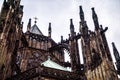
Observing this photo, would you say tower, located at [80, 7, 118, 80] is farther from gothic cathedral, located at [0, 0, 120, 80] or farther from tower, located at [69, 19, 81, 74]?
tower, located at [69, 19, 81, 74]

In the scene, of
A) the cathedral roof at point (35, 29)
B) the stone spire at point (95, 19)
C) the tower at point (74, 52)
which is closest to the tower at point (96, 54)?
the stone spire at point (95, 19)

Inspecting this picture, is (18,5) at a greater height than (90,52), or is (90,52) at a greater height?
(18,5)

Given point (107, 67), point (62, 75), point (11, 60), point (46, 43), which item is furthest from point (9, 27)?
point (46, 43)

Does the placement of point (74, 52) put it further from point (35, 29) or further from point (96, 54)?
point (35, 29)

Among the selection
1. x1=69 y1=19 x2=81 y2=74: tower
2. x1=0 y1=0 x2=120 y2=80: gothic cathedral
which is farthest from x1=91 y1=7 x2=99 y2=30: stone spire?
x1=69 y1=19 x2=81 y2=74: tower

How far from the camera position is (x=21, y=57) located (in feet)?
71.2

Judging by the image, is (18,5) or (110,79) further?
(18,5)

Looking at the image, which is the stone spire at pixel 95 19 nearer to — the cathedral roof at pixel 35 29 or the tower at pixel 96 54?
the tower at pixel 96 54

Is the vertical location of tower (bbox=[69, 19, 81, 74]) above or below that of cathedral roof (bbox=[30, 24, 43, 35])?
below

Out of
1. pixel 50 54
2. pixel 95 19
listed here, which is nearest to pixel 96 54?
pixel 95 19

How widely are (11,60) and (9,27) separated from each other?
90.6 inches

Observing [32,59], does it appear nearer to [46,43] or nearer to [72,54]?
[46,43]

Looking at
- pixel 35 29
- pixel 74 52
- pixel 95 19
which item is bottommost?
pixel 74 52

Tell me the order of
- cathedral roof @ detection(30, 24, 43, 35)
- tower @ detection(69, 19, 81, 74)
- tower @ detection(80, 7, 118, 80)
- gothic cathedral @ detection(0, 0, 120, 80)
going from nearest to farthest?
gothic cathedral @ detection(0, 0, 120, 80), tower @ detection(80, 7, 118, 80), tower @ detection(69, 19, 81, 74), cathedral roof @ detection(30, 24, 43, 35)
